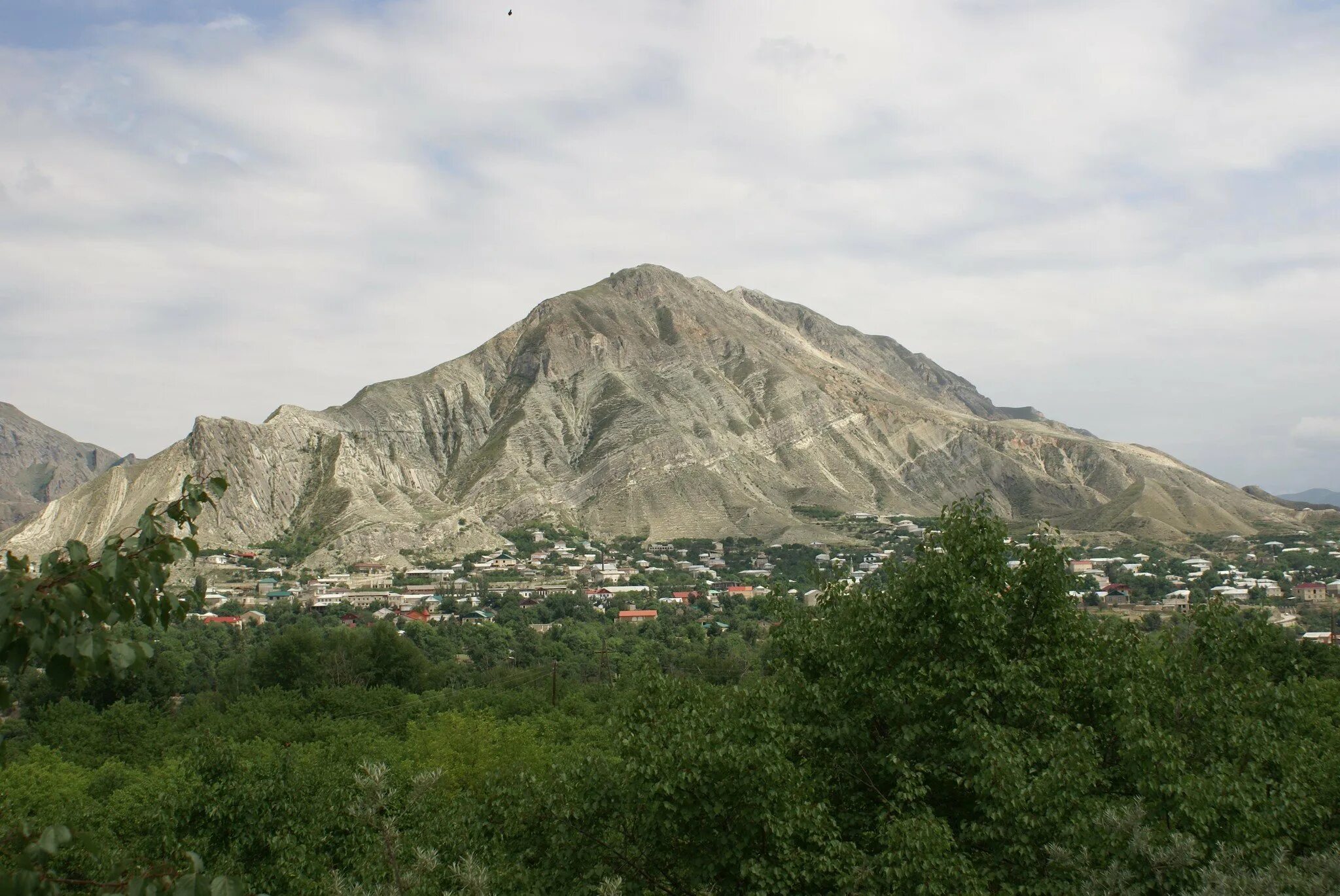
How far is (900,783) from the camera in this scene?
13.4 metres

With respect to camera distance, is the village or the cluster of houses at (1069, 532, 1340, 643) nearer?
the village

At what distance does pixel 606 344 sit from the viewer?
18988 centimetres

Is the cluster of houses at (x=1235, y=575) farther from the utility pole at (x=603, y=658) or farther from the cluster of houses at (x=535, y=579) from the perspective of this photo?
the utility pole at (x=603, y=658)

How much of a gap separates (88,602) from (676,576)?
402ft

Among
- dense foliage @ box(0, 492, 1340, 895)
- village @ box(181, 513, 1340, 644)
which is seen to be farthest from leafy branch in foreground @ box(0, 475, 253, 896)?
village @ box(181, 513, 1340, 644)

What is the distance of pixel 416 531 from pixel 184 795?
11504 centimetres

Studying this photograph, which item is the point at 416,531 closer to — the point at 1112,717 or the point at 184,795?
the point at 184,795

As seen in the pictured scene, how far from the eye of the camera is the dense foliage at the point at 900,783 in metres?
11.6

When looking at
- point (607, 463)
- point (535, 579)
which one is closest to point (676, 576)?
point (535, 579)

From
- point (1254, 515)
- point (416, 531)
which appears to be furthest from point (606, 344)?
point (1254, 515)

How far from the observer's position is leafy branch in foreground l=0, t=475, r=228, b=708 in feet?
13.6

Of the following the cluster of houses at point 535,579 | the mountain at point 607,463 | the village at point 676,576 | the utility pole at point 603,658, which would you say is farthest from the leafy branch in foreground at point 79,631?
the mountain at point 607,463

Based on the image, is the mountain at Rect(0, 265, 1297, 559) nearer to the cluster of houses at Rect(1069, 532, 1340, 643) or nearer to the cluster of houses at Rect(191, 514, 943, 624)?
the cluster of houses at Rect(191, 514, 943, 624)

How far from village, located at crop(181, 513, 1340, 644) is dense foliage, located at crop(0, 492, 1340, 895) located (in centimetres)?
6703
